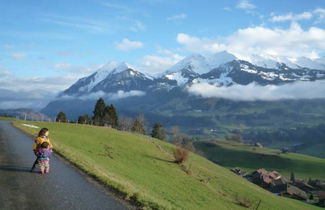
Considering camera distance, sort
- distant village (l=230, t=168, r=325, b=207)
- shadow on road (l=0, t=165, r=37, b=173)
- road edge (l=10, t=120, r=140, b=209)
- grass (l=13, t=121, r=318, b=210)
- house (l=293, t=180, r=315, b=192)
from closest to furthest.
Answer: road edge (l=10, t=120, r=140, b=209) < shadow on road (l=0, t=165, r=37, b=173) < grass (l=13, t=121, r=318, b=210) < distant village (l=230, t=168, r=325, b=207) < house (l=293, t=180, r=315, b=192)

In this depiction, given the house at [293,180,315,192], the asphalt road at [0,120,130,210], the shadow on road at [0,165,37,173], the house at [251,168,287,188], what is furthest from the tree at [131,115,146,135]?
the shadow on road at [0,165,37,173]

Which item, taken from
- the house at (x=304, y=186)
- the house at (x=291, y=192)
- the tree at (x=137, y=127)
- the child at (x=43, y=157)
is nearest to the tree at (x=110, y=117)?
the tree at (x=137, y=127)

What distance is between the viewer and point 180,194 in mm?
41438

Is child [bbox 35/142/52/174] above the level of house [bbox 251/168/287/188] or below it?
above

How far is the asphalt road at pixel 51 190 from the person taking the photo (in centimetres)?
1529

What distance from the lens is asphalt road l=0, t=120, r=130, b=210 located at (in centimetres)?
1529

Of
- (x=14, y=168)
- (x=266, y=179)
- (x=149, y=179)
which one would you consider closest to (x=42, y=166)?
(x=14, y=168)

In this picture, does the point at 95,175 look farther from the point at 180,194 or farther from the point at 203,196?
the point at 203,196

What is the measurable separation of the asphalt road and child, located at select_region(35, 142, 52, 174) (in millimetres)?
461

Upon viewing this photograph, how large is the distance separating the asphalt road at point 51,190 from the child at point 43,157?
46cm

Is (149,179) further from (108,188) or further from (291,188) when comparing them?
(291,188)

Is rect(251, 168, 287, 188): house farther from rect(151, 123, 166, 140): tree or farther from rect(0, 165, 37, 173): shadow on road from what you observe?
rect(0, 165, 37, 173): shadow on road

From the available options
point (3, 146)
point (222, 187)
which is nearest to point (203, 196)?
point (222, 187)

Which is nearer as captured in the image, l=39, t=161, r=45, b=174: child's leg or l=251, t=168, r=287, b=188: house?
l=39, t=161, r=45, b=174: child's leg
